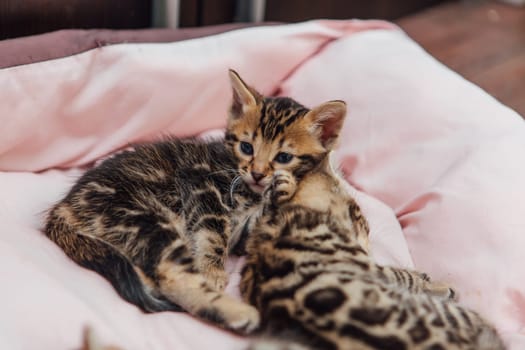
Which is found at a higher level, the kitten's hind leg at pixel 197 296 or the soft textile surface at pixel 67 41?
the soft textile surface at pixel 67 41

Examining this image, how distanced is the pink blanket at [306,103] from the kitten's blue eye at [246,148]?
1.04ft

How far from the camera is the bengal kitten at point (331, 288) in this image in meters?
1.29

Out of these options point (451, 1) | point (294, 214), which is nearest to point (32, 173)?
point (294, 214)

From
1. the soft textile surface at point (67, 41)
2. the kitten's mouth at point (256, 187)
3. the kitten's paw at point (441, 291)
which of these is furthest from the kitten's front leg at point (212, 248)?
the soft textile surface at point (67, 41)

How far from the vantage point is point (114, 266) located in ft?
5.11

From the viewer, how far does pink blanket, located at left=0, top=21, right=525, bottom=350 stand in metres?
1.52

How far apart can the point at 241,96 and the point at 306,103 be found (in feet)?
1.63

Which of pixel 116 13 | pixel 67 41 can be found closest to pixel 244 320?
pixel 67 41

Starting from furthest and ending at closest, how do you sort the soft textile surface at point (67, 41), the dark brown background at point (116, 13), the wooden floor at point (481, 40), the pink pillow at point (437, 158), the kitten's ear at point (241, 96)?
the wooden floor at point (481, 40), the dark brown background at point (116, 13), the soft textile surface at point (67, 41), the kitten's ear at point (241, 96), the pink pillow at point (437, 158)

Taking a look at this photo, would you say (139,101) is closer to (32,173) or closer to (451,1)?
(32,173)

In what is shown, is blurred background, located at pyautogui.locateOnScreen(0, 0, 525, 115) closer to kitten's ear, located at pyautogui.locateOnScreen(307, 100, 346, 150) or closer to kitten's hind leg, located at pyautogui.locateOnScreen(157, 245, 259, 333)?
kitten's ear, located at pyautogui.locateOnScreen(307, 100, 346, 150)

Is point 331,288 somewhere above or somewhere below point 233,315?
above

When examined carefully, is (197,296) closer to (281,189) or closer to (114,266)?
(114,266)

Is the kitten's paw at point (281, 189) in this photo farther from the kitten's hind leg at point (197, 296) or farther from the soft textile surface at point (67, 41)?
the soft textile surface at point (67, 41)
